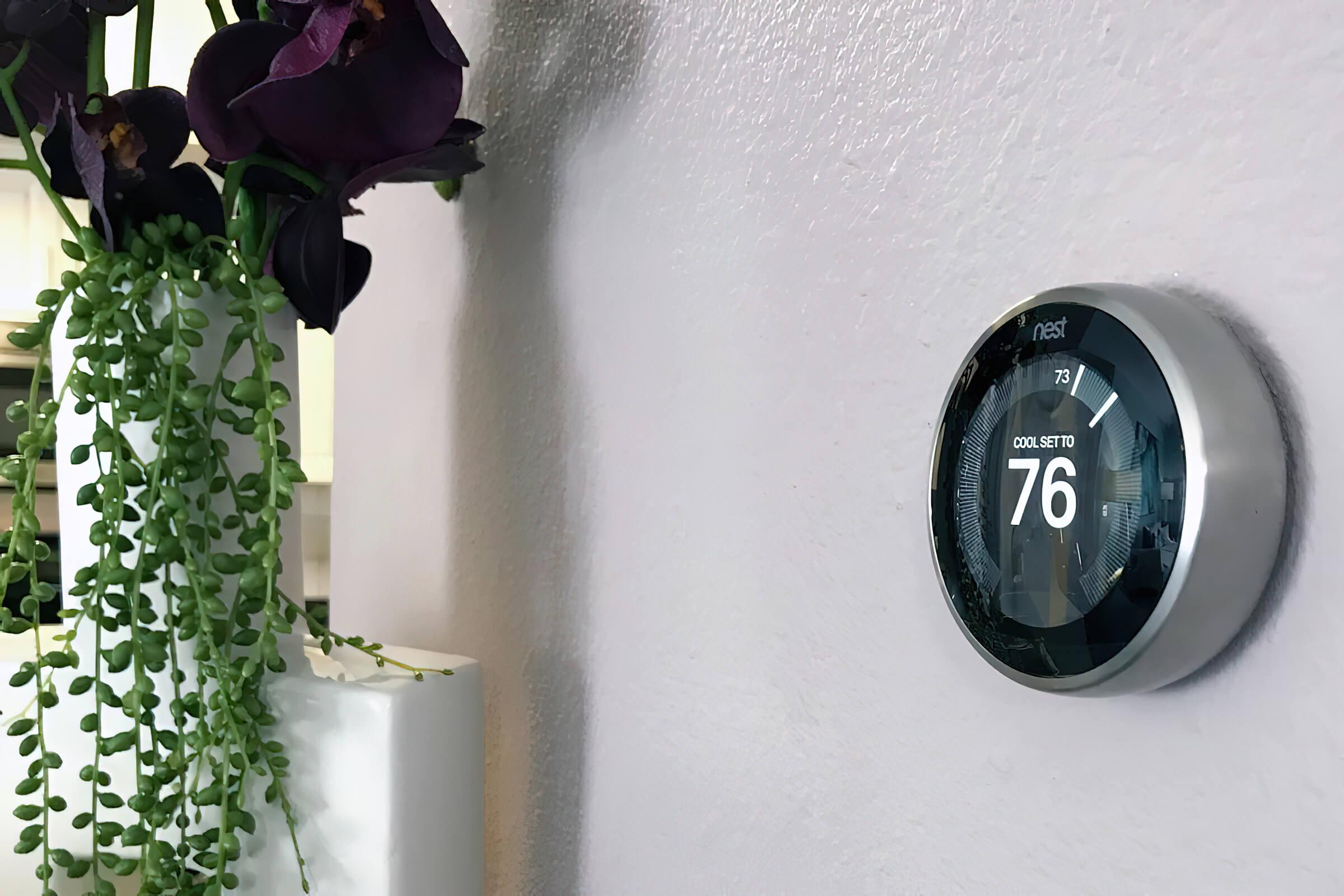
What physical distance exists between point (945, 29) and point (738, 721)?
32 cm

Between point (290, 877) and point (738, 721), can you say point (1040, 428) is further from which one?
point (290, 877)

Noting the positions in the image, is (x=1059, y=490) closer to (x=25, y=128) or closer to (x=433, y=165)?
(x=433, y=165)

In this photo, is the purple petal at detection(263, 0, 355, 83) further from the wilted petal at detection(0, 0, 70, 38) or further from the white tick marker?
the white tick marker

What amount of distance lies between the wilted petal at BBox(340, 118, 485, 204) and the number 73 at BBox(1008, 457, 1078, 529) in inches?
15.3

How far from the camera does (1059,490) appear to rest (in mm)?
297

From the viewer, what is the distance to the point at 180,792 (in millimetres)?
499

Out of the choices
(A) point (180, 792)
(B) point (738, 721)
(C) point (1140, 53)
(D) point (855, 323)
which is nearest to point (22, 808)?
(A) point (180, 792)

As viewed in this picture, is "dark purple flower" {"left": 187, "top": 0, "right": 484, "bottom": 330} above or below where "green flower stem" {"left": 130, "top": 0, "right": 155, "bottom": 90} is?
below

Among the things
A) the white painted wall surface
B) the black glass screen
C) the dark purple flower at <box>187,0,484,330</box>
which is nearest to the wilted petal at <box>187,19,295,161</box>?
the dark purple flower at <box>187,0,484,330</box>

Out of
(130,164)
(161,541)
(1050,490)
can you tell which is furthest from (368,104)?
(1050,490)

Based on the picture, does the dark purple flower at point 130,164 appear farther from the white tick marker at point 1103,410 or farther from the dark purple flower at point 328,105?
the white tick marker at point 1103,410

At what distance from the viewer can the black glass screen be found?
27 centimetres

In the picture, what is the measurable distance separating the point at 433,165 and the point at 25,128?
0.68 ft

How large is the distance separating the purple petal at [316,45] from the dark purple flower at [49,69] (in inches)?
5.3
